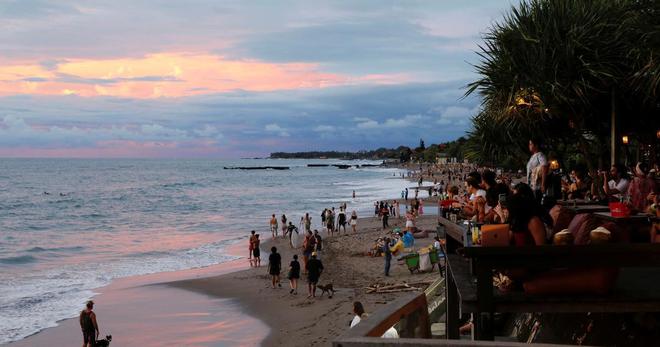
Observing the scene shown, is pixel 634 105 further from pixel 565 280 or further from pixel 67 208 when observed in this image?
pixel 67 208

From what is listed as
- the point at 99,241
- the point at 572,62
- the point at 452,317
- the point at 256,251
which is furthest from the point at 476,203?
the point at 99,241

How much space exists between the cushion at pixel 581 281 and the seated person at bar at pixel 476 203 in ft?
5.91

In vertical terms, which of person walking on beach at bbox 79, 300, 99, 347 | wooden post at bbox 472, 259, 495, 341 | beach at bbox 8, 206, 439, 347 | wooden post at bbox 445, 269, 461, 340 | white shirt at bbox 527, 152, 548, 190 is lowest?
beach at bbox 8, 206, 439, 347

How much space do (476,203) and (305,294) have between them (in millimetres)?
13462

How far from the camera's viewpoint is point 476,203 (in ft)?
22.1

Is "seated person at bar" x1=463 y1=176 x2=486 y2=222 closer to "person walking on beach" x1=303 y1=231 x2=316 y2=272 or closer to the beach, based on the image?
the beach

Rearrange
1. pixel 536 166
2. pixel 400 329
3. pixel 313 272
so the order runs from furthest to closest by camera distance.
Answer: pixel 313 272 → pixel 536 166 → pixel 400 329

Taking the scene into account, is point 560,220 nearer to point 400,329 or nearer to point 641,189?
point 400,329

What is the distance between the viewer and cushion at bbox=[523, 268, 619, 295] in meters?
4.36

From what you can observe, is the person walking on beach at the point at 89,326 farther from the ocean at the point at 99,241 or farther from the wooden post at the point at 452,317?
the wooden post at the point at 452,317

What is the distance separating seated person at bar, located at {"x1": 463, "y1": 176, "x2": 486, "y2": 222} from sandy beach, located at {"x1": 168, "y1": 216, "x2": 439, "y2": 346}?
7351 millimetres

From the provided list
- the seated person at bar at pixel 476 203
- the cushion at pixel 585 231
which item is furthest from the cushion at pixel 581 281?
the seated person at bar at pixel 476 203

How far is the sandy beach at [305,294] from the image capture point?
1537 centimetres

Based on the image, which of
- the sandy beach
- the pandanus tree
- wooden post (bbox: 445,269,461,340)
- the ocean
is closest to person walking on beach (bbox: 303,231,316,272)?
the sandy beach
